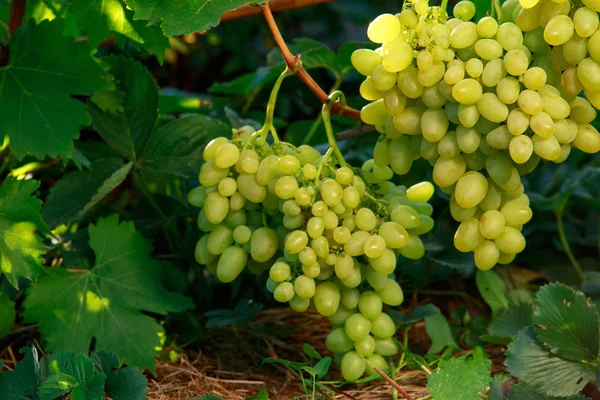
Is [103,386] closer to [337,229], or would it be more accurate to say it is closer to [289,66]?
[337,229]

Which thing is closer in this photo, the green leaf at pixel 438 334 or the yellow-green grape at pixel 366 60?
the yellow-green grape at pixel 366 60

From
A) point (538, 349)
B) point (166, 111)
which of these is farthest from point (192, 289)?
point (538, 349)

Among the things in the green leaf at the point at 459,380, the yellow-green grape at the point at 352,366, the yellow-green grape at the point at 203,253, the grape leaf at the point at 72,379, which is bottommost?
the yellow-green grape at the point at 352,366

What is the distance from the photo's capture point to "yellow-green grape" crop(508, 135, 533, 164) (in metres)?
0.67

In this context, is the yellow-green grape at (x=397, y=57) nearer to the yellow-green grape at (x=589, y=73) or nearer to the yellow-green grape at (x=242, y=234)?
the yellow-green grape at (x=589, y=73)

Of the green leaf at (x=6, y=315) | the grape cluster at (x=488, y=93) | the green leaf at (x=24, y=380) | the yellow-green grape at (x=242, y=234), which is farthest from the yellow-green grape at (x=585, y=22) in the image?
the green leaf at (x=6, y=315)

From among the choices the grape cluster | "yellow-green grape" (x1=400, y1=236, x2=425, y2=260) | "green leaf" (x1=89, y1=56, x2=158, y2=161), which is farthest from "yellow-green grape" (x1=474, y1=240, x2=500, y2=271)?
"green leaf" (x1=89, y1=56, x2=158, y2=161)

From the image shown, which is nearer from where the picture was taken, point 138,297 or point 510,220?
point 510,220

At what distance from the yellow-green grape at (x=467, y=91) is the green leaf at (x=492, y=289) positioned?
48 cm

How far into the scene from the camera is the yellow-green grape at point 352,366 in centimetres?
87

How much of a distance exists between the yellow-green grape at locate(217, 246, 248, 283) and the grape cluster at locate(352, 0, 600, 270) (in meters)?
0.23

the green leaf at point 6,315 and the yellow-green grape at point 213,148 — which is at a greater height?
the yellow-green grape at point 213,148

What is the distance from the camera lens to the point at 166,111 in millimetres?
1229

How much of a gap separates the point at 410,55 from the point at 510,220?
0.21 m
